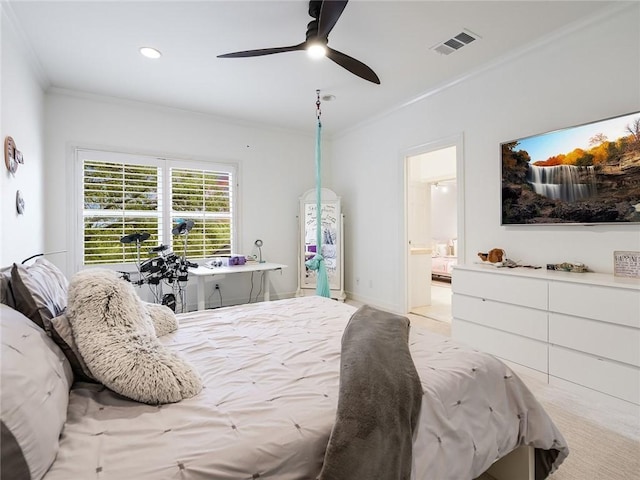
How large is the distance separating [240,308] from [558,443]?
1.89 m

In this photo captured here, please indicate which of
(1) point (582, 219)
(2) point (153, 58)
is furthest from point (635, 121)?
(2) point (153, 58)

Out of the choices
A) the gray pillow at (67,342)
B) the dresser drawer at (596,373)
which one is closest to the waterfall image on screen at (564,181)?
the dresser drawer at (596,373)

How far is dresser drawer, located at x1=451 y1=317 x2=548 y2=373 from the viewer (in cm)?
248

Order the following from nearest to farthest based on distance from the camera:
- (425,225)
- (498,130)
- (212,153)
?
(498,130), (212,153), (425,225)

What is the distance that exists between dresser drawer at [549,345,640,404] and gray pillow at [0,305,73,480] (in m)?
2.85

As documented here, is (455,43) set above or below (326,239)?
above

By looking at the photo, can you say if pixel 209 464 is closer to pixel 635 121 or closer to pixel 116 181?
pixel 635 121

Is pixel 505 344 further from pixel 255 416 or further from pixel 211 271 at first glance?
pixel 211 271

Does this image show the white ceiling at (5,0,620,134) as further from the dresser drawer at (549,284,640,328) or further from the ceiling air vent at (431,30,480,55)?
the dresser drawer at (549,284,640,328)

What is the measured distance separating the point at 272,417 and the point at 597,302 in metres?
2.29

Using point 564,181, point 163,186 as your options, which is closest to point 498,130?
point 564,181

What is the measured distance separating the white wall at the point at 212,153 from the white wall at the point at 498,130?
3.59 feet

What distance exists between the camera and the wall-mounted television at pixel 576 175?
7.72 feet

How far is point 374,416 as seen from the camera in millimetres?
1019
